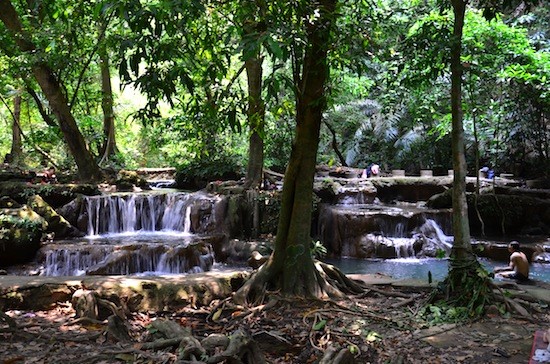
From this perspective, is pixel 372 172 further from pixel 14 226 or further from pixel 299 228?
pixel 299 228

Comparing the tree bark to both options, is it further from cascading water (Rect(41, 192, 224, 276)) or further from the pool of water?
the pool of water

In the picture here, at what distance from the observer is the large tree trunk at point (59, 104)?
13477 millimetres

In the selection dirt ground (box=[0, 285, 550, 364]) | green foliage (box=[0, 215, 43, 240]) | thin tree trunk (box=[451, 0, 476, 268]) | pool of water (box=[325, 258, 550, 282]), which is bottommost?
pool of water (box=[325, 258, 550, 282])

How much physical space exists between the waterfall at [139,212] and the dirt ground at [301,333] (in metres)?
8.46

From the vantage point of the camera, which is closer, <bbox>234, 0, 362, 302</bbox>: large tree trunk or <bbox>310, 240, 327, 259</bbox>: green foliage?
<bbox>234, 0, 362, 302</bbox>: large tree trunk

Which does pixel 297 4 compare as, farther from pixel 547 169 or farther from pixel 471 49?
pixel 547 169

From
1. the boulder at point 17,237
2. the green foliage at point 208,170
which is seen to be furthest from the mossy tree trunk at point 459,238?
the green foliage at point 208,170

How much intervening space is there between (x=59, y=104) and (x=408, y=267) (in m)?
11.3

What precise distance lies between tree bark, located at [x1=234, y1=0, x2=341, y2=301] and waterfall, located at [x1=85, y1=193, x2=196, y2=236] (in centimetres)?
831

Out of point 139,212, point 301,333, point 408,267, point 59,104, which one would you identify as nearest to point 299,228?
point 301,333

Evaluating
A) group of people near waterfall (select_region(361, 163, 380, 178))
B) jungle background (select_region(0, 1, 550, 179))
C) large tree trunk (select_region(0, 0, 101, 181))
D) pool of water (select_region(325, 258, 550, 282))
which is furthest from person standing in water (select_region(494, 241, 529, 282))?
large tree trunk (select_region(0, 0, 101, 181))

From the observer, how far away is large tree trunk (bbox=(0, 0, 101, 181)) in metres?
13.5

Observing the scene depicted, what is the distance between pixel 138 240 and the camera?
13234 mm

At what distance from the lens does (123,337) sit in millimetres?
5195
